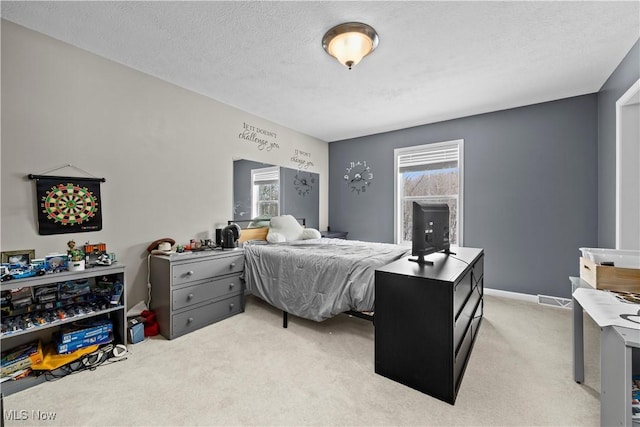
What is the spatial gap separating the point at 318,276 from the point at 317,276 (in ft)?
0.04

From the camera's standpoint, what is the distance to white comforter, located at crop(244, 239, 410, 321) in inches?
90.0

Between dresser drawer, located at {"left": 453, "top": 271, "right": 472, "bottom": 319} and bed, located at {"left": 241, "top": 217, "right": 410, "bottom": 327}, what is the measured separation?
65 centimetres

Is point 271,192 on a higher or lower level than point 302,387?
higher

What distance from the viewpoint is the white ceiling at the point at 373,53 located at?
1815 mm

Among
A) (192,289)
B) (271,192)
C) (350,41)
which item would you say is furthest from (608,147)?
(192,289)

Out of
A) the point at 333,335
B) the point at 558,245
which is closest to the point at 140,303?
the point at 333,335

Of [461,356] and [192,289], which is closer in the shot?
[461,356]

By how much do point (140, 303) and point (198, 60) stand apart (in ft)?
7.85

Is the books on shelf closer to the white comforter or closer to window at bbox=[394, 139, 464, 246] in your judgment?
the white comforter

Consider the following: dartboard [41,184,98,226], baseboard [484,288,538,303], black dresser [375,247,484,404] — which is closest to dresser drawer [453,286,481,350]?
black dresser [375,247,484,404]

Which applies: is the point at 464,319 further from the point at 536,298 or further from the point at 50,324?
the point at 50,324

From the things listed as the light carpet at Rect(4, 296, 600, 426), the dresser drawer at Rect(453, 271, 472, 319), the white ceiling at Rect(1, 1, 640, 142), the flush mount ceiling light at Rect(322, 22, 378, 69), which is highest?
the white ceiling at Rect(1, 1, 640, 142)

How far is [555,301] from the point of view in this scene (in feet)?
10.6

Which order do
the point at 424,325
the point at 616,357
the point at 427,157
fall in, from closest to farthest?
the point at 616,357 < the point at 424,325 < the point at 427,157
